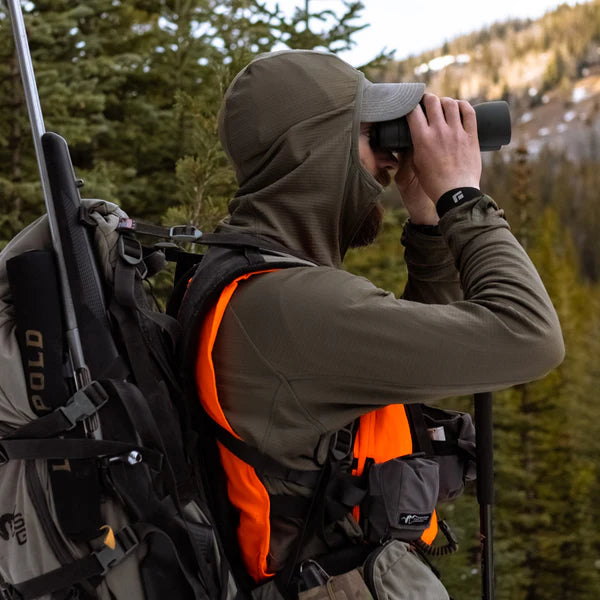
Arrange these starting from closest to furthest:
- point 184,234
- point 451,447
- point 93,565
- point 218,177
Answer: point 93,565 < point 184,234 < point 451,447 < point 218,177

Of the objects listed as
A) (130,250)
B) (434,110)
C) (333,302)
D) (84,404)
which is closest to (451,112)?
(434,110)

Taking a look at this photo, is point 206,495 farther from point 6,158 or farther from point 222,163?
point 6,158

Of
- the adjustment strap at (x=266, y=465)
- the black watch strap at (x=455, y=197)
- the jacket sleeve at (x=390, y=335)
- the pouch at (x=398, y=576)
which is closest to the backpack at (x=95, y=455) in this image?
the adjustment strap at (x=266, y=465)

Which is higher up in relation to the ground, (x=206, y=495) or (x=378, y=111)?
(x=378, y=111)

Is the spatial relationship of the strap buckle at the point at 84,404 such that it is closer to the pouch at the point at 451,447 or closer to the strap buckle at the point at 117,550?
the strap buckle at the point at 117,550

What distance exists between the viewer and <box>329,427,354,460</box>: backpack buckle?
5.63ft

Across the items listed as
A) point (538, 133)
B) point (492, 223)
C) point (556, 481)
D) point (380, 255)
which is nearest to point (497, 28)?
point (538, 133)

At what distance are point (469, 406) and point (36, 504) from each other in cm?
1730

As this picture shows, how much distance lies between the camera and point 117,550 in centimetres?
158

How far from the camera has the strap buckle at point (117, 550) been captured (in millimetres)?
1571

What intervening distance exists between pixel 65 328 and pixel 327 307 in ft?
1.86

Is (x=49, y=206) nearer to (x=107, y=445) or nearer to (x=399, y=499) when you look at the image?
(x=107, y=445)

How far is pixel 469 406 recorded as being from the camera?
59.4 feet

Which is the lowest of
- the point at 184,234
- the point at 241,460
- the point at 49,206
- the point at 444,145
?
the point at 241,460
